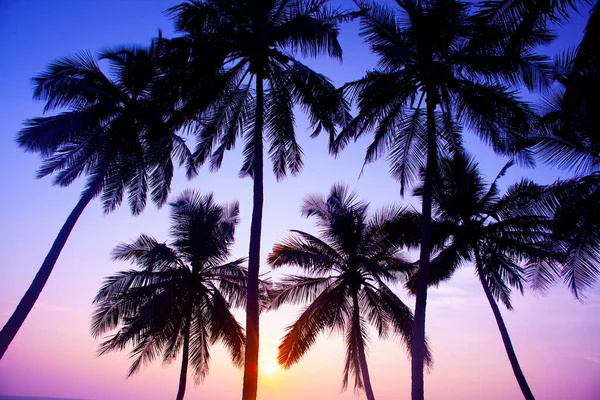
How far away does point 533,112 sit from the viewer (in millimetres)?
13617

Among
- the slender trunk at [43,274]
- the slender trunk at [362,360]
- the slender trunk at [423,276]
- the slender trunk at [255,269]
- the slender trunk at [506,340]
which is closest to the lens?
the slender trunk at [255,269]

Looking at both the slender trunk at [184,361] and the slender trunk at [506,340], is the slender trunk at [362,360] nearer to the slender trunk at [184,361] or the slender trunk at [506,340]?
the slender trunk at [506,340]

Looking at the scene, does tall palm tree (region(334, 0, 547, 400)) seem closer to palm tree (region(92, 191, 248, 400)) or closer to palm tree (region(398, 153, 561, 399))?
palm tree (region(398, 153, 561, 399))

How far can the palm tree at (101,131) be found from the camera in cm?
1522

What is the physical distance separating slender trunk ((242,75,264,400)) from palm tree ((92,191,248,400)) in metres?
6.17

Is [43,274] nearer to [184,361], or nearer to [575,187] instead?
[184,361]

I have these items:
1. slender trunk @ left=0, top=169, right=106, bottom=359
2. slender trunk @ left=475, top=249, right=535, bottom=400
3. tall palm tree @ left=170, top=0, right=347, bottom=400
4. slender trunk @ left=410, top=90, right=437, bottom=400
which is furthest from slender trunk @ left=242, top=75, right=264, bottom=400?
slender trunk @ left=475, top=249, right=535, bottom=400

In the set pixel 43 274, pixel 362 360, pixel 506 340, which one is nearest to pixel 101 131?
pixel 43 274

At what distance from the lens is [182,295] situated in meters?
18.9

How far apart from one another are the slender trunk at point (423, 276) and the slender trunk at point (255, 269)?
4.27 metres

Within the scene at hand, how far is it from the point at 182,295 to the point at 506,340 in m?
12.8

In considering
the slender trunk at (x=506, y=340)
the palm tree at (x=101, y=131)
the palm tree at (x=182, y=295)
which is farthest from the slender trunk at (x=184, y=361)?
the slender trunk at (x=506, y=340)

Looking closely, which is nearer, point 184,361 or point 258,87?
point 258,87

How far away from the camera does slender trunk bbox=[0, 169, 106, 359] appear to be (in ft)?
42.3
